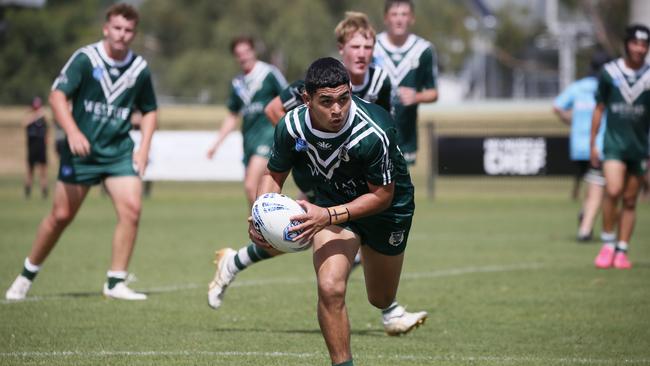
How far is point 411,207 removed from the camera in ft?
22.4

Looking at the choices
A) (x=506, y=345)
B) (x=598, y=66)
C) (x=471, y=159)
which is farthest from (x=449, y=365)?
(x=471, y=159)

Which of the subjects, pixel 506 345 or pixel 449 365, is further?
pixel 506 345

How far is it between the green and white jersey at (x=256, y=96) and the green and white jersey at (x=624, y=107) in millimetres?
4080

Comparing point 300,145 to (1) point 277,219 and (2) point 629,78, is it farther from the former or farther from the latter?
(2) point 629,78

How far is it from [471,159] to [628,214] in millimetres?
12763

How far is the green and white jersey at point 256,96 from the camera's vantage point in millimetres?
13977

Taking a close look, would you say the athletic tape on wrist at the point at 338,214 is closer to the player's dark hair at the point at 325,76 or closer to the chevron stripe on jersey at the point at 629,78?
the player's dark hair at the point at 325,76

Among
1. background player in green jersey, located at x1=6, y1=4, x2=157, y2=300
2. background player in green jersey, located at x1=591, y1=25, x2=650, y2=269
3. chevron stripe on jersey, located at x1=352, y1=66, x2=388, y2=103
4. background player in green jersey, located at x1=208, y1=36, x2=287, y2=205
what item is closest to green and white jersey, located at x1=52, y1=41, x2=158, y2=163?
background player in green jersey, located at x1=6, y1=4, x2=157, y2=300

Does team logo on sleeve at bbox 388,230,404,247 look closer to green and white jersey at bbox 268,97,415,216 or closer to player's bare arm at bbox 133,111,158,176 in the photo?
green and white jersey at bbox 268,97,415,216

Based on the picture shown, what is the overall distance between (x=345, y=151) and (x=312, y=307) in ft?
11.7

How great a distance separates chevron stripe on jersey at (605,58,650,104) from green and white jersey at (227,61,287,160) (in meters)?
4.14

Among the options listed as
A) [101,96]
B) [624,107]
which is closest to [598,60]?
[624,107]

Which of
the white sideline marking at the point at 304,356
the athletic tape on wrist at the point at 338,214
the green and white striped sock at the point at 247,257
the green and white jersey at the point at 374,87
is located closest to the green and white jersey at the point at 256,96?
the green and white jersey at the point at 374,87

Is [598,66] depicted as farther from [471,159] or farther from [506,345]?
[471,159]
